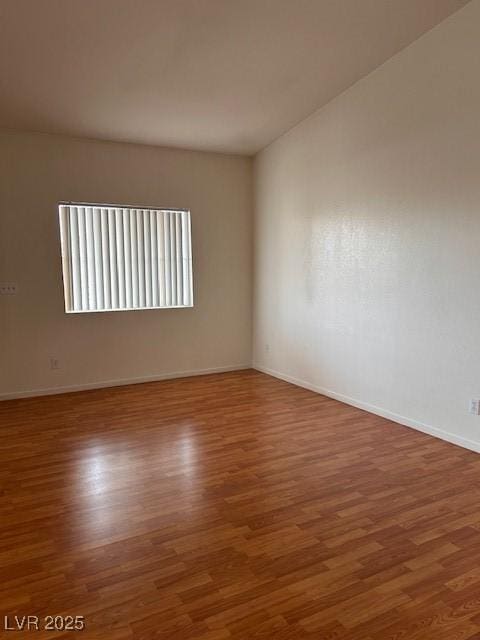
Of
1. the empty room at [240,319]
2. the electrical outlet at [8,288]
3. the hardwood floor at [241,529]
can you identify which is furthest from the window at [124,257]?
the hardwood floor at [241,529]

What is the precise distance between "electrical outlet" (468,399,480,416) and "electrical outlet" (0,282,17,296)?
4391 mm

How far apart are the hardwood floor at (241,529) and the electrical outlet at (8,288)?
4.88 feet

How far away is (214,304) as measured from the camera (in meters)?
5.59

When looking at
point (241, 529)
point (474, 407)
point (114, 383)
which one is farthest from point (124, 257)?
point (474, 407)

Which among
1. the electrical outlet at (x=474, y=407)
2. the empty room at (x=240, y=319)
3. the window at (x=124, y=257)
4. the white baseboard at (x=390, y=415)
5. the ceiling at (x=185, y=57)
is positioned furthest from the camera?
the window at (x=124, y=257)

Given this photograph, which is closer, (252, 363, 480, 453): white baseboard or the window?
(252, 363, 480, 453): white baseboard

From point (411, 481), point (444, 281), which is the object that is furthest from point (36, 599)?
Result: point (444, 281)

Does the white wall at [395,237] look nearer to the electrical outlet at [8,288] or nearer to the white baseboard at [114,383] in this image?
the white baseboard at [114,383]

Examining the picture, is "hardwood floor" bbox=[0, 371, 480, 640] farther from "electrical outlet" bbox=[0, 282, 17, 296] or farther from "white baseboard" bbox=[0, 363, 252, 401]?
"electrical outlet" bbox=[0, 282, 17, 296]

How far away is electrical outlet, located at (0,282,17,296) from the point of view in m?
4.46

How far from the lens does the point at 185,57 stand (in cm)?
327

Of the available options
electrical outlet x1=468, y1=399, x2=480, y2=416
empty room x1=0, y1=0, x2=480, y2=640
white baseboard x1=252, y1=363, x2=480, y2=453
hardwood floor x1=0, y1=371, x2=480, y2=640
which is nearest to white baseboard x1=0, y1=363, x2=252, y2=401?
empty room x1=0, y1=0, x2=480, y2=640

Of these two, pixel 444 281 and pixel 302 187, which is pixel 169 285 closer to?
pixel 302 187

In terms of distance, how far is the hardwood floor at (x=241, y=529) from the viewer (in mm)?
1603
